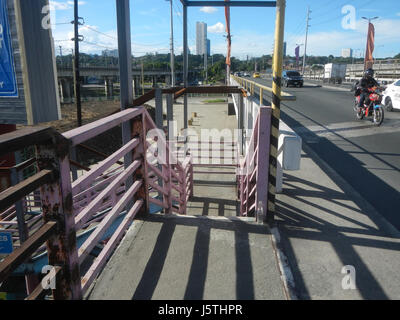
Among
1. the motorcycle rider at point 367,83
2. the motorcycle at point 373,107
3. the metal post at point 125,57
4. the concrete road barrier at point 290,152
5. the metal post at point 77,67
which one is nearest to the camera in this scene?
the metal post at point 125,57

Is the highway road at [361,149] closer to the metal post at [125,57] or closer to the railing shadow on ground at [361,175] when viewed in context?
the railing shadow on ground at [361,175]

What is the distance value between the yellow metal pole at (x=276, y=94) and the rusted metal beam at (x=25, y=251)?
7.96 ft

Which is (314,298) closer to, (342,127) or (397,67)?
(342,127)

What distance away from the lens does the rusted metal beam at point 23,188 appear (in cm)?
144

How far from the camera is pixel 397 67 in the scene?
33.6 meters

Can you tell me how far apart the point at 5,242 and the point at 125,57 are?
353 cm

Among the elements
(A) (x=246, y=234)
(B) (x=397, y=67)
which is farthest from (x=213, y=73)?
(A) (x=246, y=234)

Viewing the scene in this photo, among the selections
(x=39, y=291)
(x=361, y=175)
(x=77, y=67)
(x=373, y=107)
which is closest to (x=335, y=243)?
(x=39, y=291)

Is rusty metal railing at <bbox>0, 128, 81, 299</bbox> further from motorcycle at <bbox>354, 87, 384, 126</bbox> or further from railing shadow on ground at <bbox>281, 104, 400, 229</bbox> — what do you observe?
motorcycle at <bbox>354, 87, 384, 126</bbox>

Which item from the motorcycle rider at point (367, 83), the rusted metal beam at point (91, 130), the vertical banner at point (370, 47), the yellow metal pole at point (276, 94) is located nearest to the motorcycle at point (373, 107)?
the motorcycle rider at point (367, 83)

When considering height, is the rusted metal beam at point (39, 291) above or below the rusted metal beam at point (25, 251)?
below

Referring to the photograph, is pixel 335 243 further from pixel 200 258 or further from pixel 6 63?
pixel 6 63

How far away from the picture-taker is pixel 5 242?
16.0 feet
